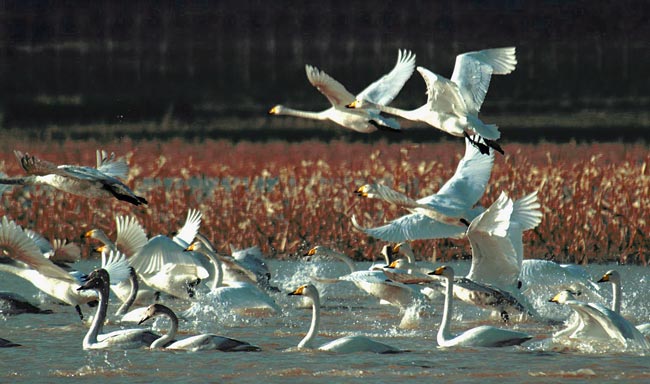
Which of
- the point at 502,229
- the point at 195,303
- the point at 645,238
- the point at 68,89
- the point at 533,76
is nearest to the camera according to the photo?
the point at 502,229

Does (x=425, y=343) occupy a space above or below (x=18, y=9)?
below

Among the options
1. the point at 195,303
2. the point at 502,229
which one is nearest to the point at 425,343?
the point at 502,229

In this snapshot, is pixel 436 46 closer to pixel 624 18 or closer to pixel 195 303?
pixel 624 18

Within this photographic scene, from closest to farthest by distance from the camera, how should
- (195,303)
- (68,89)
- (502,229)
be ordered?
(502,229), (195,303), (68,89)

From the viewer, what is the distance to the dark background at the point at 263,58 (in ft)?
240

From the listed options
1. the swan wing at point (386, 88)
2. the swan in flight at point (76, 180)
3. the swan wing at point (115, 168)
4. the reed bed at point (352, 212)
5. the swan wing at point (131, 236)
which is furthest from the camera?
the reed bed at point (352, 212)

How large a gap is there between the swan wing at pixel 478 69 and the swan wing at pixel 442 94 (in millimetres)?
271

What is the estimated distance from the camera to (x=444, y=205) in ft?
46.5

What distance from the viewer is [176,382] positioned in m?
10.9

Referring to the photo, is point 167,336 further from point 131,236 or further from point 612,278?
point 612,278

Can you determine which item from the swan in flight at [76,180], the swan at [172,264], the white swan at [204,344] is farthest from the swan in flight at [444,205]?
the swan in flight at [76,180]

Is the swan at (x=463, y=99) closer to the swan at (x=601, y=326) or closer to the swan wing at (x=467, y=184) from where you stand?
the swan wing at (x=467, y=184)

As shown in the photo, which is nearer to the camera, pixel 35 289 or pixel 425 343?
pixel 425 343

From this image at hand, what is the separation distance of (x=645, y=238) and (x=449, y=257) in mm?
2475
